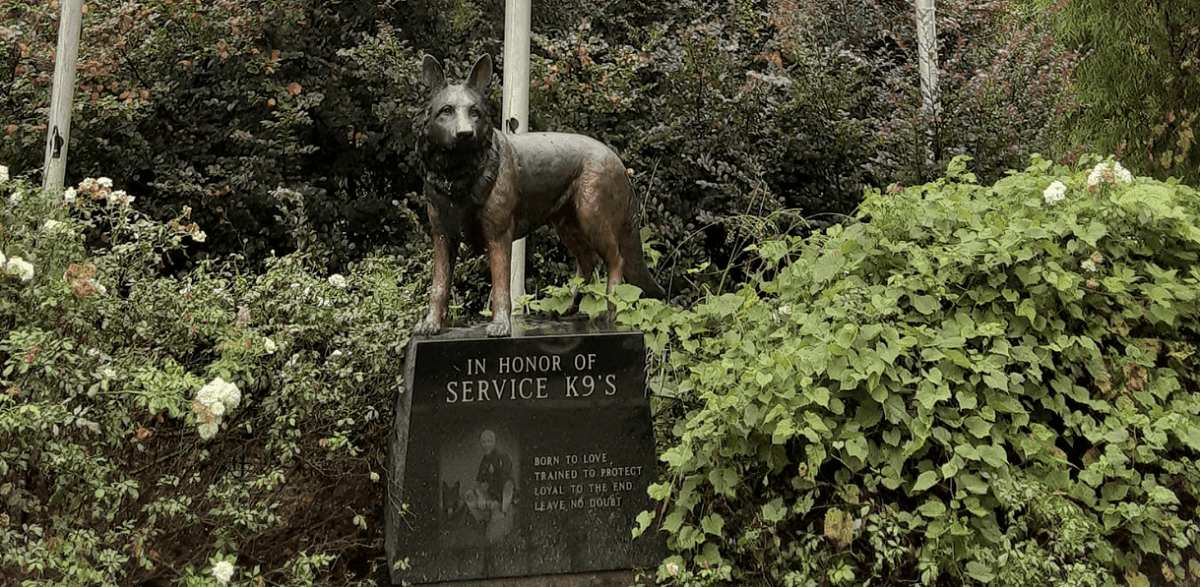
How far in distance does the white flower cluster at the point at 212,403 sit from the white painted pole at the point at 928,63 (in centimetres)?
501

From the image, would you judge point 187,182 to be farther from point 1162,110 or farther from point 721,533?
point 1162,110

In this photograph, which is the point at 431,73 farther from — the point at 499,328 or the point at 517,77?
the point at 517,77

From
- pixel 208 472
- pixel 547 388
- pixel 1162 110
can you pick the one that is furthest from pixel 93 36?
pixel 1162 110

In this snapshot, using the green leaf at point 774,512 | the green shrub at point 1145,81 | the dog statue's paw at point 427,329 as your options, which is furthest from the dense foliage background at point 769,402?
the green shrub at point 1145,81

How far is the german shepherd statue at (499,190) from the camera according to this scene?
143 inches

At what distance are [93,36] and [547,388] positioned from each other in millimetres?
4446

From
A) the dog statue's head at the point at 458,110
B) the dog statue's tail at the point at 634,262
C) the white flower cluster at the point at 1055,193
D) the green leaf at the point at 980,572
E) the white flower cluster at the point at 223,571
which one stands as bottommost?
the green leaf at the point at 980,572

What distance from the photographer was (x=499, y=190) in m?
3.75

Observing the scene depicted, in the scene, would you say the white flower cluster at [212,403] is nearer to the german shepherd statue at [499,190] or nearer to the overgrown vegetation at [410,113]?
the german shepherd statue at [499,190]

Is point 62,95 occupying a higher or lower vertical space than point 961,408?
higher

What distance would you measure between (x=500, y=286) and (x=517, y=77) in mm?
2006

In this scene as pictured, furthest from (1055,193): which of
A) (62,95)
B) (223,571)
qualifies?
(62,95)

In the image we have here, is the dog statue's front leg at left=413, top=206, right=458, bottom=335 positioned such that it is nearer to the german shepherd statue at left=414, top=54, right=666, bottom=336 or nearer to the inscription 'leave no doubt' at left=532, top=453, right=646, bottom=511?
the german shepherd statue at left=414, top=54, right=666, bottom=336

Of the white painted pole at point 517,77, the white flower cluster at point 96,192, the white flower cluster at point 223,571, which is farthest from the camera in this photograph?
the white painted pole at point 517,77
